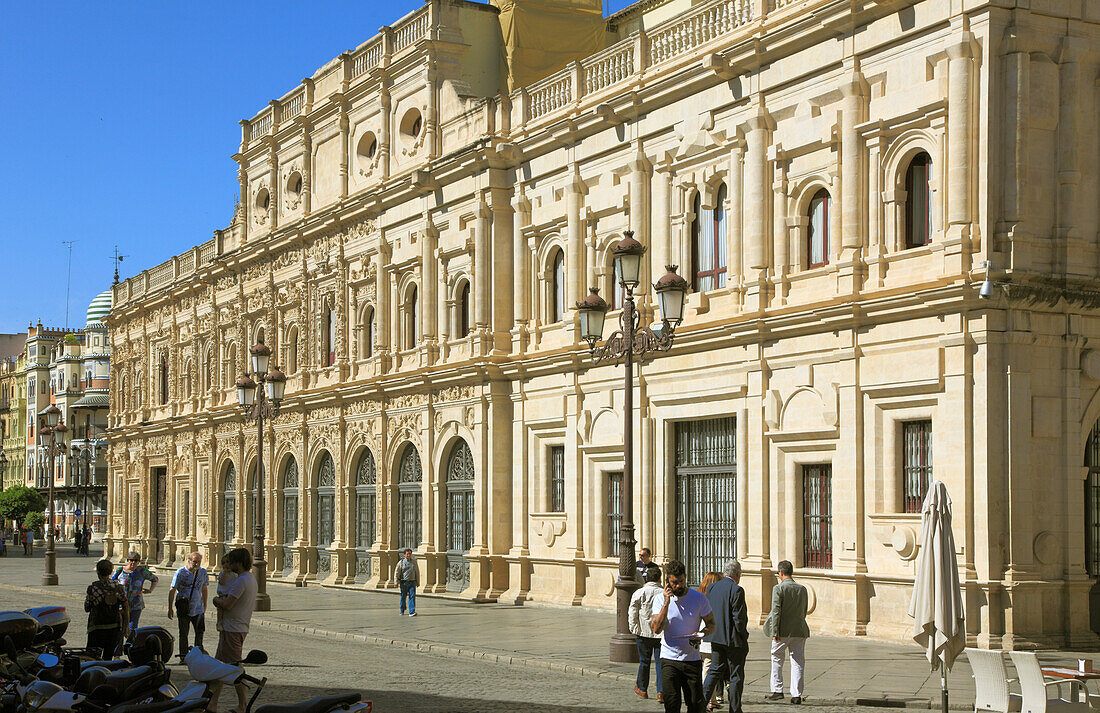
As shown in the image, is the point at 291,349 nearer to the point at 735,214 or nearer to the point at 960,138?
the point at 735,214

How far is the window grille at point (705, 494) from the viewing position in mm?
26438

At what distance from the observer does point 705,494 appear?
27078 millimetres

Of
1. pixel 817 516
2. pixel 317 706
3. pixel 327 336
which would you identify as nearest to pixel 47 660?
pixel 317 706

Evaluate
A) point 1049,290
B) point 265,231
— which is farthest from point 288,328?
point 1049,290

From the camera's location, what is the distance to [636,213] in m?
29.0

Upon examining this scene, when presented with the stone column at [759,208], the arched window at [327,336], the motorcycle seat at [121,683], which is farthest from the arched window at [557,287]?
the motorcycle seat at [121,683]

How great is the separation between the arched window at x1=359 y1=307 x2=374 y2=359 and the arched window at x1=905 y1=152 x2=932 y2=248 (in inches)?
810

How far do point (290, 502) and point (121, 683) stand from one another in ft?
114

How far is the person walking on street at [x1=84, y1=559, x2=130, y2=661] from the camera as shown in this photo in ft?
54.5

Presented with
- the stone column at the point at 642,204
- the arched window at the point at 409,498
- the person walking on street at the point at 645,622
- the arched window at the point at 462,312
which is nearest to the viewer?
the person walking on street at the point at 645,622

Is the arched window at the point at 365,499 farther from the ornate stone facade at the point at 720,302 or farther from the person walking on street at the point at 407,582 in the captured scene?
the person walking on street at the point at 407,582

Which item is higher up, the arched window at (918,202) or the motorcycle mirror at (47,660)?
the arched window at (918,202)

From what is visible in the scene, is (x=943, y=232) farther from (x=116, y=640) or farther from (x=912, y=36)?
(x=116, y=640)

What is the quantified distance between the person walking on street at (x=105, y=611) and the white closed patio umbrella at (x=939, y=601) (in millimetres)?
9092
